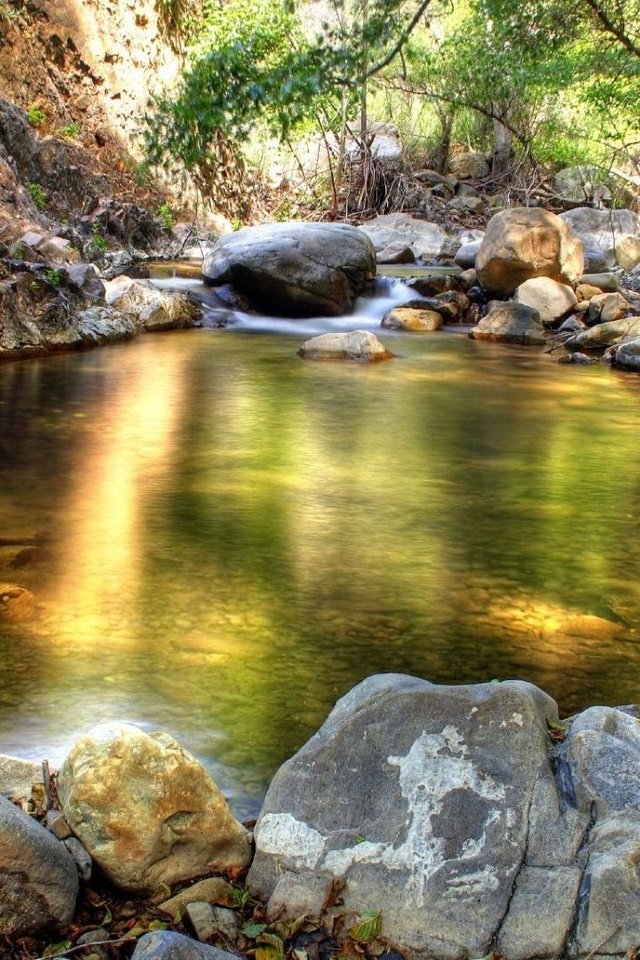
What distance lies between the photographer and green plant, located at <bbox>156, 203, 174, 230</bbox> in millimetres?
22562

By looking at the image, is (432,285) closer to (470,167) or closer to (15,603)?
(15,603)

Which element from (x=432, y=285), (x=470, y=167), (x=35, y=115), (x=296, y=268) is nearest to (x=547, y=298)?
(x=432, y=285)

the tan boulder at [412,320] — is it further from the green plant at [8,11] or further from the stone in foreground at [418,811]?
the stone in foreground at [418,811]

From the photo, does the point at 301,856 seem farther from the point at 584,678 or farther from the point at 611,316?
the point at 611,316

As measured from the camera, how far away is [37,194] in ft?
59.0

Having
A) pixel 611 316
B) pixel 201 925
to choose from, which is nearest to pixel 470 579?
pixel 201 925

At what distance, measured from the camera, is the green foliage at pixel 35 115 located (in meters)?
21.3

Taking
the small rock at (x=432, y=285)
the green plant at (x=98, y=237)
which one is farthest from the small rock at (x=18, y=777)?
the green plant at (x=98, y=237)

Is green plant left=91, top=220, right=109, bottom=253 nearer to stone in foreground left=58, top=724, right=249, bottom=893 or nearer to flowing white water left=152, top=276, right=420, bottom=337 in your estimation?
flowing white water left=152, top=276, right=420, bottom=337

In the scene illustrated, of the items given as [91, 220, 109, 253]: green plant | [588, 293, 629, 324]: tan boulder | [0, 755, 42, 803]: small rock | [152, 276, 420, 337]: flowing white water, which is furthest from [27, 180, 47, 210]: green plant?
[0, 755, 42, 803]: small rock

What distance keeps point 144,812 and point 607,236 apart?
21274mm

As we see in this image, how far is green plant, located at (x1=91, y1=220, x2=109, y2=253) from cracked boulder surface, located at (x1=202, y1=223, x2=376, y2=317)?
2.79 metres

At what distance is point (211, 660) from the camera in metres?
3.91

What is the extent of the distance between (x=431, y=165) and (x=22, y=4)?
46.7 ft
